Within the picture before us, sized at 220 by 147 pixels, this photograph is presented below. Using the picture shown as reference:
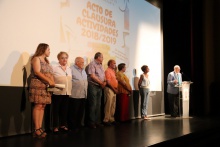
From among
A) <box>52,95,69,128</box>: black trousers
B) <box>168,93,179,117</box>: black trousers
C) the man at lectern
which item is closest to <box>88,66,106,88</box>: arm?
<box>52,95,69,128</box>: black trousers

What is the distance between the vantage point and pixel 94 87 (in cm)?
517

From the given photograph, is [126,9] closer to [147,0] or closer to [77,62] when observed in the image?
[147,0]

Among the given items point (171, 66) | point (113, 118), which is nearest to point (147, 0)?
point (171, 66)

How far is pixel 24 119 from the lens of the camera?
14.3ft

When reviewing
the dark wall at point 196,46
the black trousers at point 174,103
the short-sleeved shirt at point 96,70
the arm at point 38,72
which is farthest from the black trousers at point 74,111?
the dark wall at point 196,46

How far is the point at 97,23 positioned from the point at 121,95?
1.52m

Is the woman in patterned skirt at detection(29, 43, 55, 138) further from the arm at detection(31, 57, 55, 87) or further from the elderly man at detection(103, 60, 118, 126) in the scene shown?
the elderly man at detection(103, 60, 118, 126)

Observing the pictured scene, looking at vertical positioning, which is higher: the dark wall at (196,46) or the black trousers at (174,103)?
the dark wall at (196,46)

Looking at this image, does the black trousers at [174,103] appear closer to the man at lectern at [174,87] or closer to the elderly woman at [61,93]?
the man at lectern at [174,87]

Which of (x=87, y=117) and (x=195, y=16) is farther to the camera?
(x=195, y=16)

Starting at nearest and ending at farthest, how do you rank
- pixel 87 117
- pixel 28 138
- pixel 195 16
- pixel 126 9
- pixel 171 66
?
pixel 28 138, pixel 87 117, pixel 126 9, pixel 195 16, pixel 171 66

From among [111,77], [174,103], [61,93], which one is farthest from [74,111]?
[174,103]

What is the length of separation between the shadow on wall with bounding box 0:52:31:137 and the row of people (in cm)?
39

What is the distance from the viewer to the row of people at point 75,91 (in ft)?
12.9
